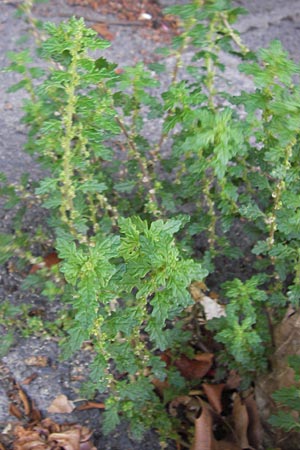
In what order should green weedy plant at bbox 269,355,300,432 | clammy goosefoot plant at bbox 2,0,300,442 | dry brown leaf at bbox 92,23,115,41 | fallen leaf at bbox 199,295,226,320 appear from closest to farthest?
clammy goosefoot plant at bbox 2,0,300,442, green weedy plant at bbox 269,355,300,432, fallen leaf at bbox 199,295,226,320, dry brown leaf at bbox 92,23,115,41

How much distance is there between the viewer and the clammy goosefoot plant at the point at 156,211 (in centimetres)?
193

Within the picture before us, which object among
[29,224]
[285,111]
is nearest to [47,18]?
[29,224]

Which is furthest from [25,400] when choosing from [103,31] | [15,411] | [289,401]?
[103,31]

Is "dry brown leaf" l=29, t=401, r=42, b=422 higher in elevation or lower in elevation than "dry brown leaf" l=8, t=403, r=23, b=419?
lower

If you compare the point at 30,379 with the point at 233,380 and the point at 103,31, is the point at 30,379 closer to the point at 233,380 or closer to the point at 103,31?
the point at 233,380

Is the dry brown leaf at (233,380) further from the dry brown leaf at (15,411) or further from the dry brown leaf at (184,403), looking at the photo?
the dry brown leaf at (15,411)

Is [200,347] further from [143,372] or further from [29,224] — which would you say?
[29,224]

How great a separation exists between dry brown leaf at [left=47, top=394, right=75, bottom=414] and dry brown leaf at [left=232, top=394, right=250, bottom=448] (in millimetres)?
573

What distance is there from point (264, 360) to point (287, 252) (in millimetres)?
420

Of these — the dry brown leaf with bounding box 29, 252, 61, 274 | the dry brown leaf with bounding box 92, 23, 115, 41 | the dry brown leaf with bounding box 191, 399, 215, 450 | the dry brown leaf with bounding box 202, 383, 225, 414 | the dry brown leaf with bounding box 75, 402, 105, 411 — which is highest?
the dry brown leaf with bounding box 92, 23, 115, 41

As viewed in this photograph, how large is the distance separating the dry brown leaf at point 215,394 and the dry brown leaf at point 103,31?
241cm

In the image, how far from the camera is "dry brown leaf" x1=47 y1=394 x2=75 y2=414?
2.53 meters

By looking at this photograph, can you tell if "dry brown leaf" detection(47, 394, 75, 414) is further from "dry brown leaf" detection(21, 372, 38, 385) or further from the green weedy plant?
the green weedy plant

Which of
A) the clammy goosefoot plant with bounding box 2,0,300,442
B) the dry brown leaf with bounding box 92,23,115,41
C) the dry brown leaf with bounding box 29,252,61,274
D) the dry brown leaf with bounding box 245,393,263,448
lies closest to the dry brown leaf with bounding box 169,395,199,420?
the clammy goosefoot plant with bounding box 2,0,300,442
